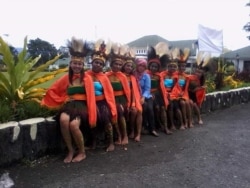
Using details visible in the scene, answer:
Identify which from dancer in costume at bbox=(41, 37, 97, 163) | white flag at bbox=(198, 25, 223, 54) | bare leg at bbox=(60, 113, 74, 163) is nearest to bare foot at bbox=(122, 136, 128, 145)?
dancer in costume at bbox=(41, 37, 97, 163)

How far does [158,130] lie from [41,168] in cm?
267

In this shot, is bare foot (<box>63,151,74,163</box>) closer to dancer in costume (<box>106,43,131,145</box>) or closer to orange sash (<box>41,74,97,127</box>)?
orange sash (<box>41,74,97,127</box>)

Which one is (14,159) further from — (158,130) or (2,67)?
(158,130)

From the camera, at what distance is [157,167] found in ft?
13.5

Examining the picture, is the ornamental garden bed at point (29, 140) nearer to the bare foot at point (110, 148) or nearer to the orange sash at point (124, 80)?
the bare foot at point (110, 148)

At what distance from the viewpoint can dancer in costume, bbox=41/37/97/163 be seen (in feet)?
14.2

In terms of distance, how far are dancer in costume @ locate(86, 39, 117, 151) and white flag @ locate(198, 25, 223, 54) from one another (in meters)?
5.86

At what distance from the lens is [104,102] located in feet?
15.6

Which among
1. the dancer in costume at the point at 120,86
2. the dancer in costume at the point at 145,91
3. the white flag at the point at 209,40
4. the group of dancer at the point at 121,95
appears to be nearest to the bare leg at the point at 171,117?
the group of dancer at the point at 121,95

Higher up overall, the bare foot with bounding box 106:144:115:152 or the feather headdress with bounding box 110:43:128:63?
the feather headdress with bounding box 110:43:128:63

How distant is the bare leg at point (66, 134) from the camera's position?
4293mm

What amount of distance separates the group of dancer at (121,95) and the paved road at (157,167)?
0.27m

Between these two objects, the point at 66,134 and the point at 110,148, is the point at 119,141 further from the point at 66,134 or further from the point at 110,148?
the point at 66,134

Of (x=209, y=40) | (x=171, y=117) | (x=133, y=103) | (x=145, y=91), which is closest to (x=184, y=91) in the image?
(x=171, y=117)
